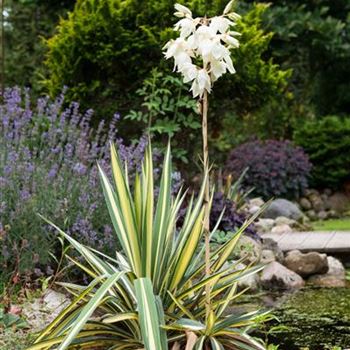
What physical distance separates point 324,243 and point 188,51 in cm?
446

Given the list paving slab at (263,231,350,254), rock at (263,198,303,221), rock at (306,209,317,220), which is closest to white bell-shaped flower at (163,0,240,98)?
paving slab at (263,231,350,254)

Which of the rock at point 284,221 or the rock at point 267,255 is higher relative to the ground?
the rock at point 267,255

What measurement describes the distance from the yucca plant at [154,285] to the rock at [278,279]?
7.07ft

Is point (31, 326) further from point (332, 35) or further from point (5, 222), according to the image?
point (332, 35)

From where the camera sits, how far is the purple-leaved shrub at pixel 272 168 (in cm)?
997

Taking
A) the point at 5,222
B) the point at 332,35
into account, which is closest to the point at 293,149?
the point at 332,35

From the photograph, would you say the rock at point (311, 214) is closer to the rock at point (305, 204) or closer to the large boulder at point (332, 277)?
the rock at point (305, 204)

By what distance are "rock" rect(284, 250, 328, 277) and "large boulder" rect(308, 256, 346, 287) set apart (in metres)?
0.05

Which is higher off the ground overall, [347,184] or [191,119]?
[191,119]

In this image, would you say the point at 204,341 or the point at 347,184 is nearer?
the point at 204,341

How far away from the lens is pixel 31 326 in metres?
3.14

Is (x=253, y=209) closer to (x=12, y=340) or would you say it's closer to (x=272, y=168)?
(x=272, y=168)

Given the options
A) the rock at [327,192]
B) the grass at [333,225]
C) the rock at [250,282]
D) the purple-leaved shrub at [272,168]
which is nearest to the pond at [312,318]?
the rock at [250,282]

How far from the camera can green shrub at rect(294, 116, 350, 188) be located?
1084cm
